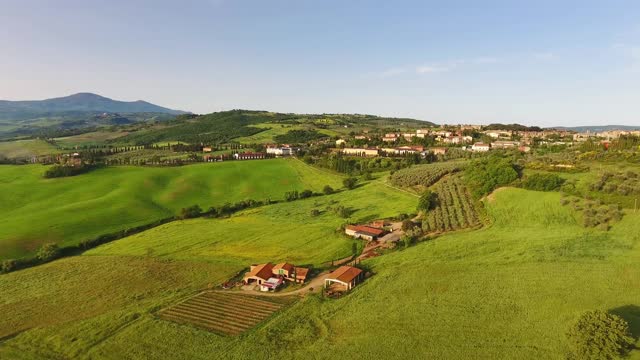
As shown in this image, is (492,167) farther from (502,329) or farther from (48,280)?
(48,280)

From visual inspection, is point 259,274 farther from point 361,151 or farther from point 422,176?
point 361,151

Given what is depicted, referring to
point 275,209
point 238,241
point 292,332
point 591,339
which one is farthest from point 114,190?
point 591,339

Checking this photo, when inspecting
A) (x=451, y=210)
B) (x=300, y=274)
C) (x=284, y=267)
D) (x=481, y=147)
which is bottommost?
(x=300, y=274)

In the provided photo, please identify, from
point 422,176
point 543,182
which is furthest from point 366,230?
point 422,176

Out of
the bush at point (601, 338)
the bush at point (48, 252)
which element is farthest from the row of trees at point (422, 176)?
the bush at point (48, 252)

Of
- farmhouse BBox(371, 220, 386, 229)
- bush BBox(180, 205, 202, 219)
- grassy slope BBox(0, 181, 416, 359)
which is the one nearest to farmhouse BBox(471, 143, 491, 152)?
grassy slope BBox(0, 181, 416, 359)

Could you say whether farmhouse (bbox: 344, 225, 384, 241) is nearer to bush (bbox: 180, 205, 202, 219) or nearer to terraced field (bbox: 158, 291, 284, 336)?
terraced field (bbox: 158, 291, 284, 336)

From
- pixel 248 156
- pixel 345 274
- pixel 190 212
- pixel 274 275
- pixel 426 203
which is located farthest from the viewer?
pixel 248 156
